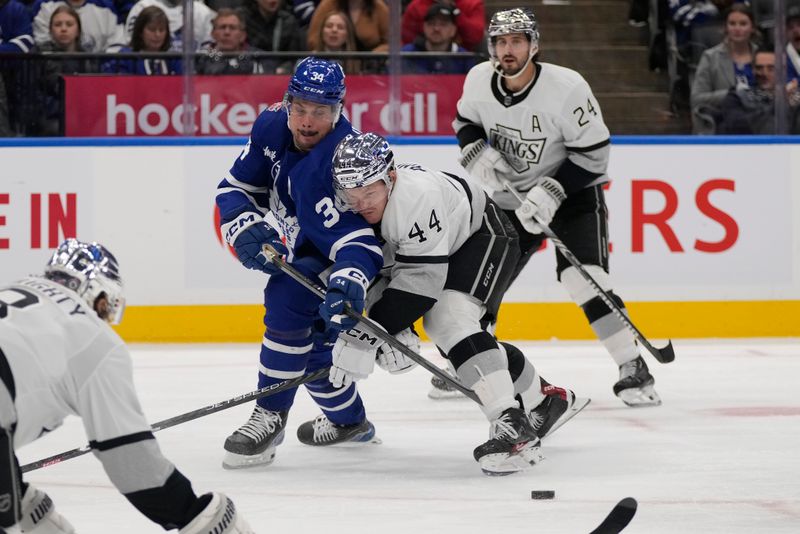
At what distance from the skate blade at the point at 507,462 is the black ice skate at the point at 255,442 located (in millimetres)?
560

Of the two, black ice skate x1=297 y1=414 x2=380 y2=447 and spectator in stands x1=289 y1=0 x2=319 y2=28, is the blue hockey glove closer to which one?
black ice skate x1=297 y1=414 x2=380 y2=447

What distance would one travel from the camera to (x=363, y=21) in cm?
593

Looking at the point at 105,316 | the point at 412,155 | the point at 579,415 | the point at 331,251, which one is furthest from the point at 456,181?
the point at 412,155

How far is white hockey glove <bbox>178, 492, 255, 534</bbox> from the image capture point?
2.19m

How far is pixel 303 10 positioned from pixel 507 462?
3.17 metres

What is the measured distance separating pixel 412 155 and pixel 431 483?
9.08ft

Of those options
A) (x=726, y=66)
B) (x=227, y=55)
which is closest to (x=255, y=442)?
(x=227, y=55)

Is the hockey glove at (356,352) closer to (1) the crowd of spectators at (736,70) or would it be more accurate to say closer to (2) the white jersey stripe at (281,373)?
(2) the white jersey stripe at (281,373)

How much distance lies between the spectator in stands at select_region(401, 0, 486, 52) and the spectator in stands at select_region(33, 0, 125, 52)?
48.9 inches

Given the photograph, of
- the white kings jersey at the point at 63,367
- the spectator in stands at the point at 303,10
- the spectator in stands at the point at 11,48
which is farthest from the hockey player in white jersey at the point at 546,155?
the white kings jersey at the point at 63,367

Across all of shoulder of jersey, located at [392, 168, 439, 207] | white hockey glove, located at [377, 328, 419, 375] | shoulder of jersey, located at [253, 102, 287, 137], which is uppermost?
shoulder of jersey, located at [253, 102, 287, 137]

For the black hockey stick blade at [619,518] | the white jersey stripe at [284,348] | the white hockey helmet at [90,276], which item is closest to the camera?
the white hockey helmet at [90,276]

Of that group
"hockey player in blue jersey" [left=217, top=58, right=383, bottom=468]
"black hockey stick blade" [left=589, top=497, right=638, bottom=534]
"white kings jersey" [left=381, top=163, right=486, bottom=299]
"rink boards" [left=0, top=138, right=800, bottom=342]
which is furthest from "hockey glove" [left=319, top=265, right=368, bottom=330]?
"rink boards" [left=0, top=138, right=800, bottom=342]

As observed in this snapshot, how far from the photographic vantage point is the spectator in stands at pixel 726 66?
598cm
